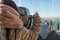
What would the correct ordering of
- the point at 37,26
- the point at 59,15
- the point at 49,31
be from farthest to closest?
the point at 59,15 < the point at 49,31 < the point at 37,26

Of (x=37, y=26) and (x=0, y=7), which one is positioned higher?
(x=0, y=7)

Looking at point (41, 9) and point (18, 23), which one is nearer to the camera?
point (18, 23)

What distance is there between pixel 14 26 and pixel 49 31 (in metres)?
0.55

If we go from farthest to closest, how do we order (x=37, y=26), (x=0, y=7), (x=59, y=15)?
(x=59, y=15)
(x=37, y=26)
(x=0, y=7)

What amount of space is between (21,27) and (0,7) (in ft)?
0.52

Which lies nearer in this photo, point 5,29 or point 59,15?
point 5,29

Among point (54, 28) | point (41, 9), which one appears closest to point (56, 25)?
point (54, 28)

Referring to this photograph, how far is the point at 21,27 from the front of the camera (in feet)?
3.76

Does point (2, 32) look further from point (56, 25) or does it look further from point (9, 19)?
point (56, 25)

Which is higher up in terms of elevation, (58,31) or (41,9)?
(41,9)

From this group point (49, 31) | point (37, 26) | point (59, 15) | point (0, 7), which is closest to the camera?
point (0, 7)

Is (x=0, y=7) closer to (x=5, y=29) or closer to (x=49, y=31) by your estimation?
(x=5, y=29)

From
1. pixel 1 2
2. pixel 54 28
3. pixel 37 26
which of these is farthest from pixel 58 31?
pixel 1 2

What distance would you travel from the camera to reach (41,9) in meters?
1.81
